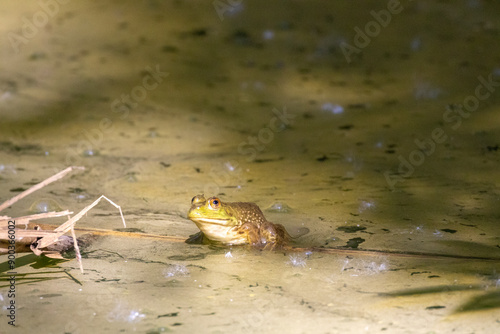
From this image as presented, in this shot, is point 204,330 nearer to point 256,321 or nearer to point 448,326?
point 256,321

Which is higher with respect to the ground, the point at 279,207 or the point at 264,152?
the point at 264,152

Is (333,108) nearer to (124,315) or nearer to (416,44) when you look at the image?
(416,44)

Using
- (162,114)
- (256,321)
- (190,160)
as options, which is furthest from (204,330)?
(162,114)

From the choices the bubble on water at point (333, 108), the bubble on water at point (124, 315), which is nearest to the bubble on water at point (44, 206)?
the bubble on water at point (124, 315)

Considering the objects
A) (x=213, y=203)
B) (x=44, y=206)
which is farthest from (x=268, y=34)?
(x=213, y=203)

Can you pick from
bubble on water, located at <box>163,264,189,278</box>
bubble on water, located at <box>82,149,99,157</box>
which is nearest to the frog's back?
bubble on water, located at <box>163,264,189,278</box>

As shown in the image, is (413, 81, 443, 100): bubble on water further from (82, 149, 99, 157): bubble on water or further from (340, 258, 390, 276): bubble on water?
Result: (340, 258, 390, 276): bubble on water
